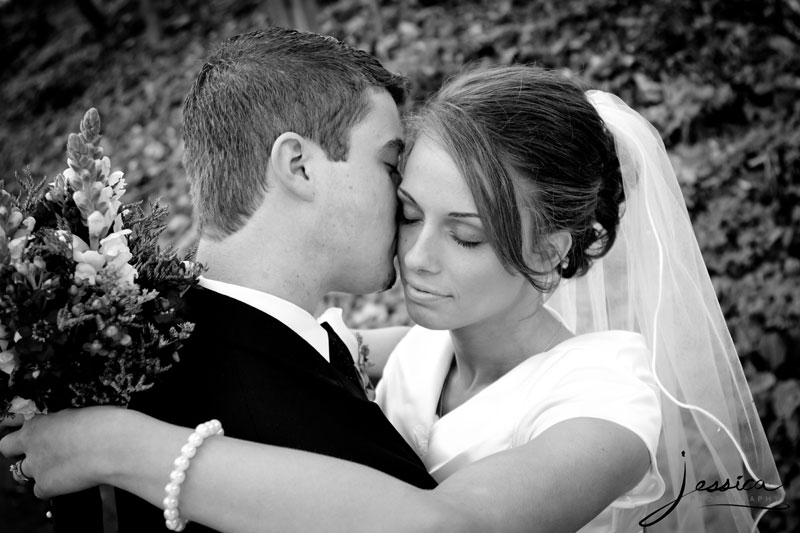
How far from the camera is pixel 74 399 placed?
75.0 inches

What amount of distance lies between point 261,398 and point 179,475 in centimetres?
33

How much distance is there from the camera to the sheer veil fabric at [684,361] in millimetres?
2805

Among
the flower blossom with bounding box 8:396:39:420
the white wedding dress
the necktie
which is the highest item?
the flower blossom with bounding box 8:396:39:420

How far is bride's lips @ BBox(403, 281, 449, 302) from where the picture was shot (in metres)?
2.55

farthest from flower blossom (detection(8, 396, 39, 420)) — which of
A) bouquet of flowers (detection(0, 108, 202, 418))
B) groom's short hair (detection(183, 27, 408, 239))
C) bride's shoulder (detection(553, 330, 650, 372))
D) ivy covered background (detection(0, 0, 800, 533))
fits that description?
ivy covered background (detection(0, 0, 800, 533))

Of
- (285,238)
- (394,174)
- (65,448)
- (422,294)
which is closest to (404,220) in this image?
(394,174)

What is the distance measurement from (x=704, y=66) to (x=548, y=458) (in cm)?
507

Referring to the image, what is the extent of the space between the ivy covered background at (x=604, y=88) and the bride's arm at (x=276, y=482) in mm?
2050

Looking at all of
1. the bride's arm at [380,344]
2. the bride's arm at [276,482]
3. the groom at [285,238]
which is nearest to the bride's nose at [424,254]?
the groom at [285,238]

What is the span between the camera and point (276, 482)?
1.78m

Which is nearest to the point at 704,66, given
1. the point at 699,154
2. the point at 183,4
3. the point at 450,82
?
the point at 699,154

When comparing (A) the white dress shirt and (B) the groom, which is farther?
(A) the white dress shirt

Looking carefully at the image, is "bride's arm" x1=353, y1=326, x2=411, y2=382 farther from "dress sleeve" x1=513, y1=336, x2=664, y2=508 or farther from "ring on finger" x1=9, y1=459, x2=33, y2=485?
"ring on finger" x1=9, y1=459, x2=33, y2=485
